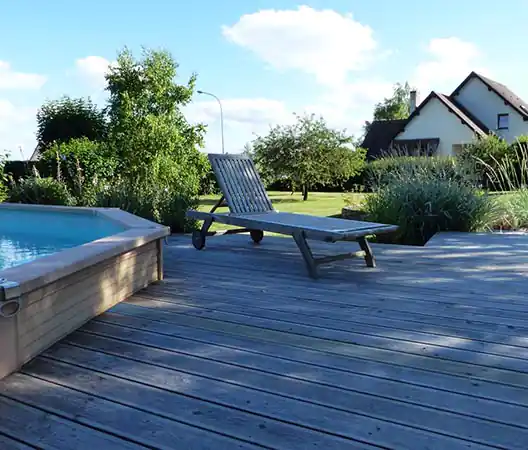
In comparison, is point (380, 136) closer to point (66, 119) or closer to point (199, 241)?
point (66, 119)

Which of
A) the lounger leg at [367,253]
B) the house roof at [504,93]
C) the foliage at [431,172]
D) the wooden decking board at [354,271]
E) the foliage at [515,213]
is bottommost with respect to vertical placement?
the wooden decking board at [354,271]

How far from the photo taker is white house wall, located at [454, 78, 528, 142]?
26.5m

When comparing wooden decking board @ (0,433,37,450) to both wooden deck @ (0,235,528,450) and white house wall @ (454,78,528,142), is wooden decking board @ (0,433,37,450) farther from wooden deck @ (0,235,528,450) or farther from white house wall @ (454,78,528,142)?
white house wall @ (454,78,528,142)

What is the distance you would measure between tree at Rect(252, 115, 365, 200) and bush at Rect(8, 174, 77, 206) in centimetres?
1134

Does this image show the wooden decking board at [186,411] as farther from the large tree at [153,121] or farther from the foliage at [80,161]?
the large tree at [153,121]

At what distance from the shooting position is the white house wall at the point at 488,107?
26.5m

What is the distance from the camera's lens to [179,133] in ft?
47.0

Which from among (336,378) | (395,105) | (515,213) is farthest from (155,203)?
(395,105)

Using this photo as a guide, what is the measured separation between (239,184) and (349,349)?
3.61 meters

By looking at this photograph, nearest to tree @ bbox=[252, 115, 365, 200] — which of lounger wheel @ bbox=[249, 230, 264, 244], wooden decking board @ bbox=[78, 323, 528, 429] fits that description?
lounger wheel @ bbox=[249, 230, 264, 244]

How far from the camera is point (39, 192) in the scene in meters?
9.11

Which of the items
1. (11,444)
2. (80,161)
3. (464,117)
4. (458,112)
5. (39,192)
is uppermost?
(458,112)

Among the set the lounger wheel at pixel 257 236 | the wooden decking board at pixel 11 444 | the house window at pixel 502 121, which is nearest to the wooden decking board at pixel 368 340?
the wooden decking board at pixel 11 444

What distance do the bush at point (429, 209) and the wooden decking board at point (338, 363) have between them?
4073mm
